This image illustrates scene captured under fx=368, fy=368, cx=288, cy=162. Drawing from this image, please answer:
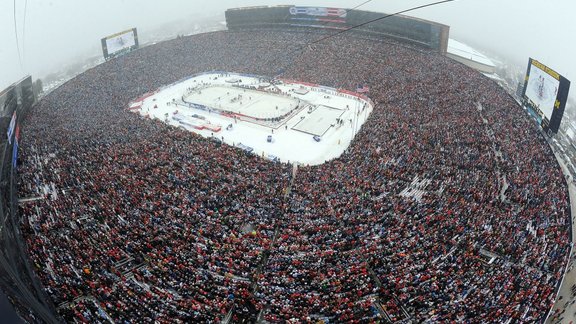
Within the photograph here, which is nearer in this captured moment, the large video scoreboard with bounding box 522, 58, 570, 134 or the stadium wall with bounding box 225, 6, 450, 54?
the large video scoreboard with bounding box 522, 58, 570, 134

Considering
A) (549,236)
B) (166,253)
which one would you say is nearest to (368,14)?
(549,236)

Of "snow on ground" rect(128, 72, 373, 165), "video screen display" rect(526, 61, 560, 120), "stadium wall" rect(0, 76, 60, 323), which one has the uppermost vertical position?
"video screen display" rect(526, 61, 560, 120)

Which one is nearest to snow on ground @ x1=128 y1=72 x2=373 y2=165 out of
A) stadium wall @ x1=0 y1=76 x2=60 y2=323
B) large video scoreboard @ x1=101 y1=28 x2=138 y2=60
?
stadium wall @ x1=0 y1=76 x2=60 y2=323

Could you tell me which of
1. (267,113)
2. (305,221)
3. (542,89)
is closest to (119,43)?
(267,113)

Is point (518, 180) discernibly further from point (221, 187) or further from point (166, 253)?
point (166, 253)

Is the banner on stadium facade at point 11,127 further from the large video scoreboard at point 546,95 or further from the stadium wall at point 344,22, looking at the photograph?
the stadium wall at point 344,22

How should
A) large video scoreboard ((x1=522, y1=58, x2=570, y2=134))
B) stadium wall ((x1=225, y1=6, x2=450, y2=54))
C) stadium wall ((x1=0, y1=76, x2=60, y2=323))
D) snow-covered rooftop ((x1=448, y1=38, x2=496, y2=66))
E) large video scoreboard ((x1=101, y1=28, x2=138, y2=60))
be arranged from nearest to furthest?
stadium wall ((x1=0, y1=76, x2=60, y2=323))
large video scoreboard ((x1=522, y1=58, x2=570, y2=134))
stadium wall ((x1=225, y1=6, x2=450, y2=54))
snow-covered rooftop ((x1=448, y1=38, x2=496, y2=66))
large video scoreboard ((x1=101, y1=28, x2=138, y2=60))

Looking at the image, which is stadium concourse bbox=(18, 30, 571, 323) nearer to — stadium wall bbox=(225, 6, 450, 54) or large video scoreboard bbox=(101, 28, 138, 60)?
stadium wall bbox=(225, 6, 450, 54)
